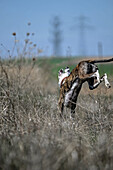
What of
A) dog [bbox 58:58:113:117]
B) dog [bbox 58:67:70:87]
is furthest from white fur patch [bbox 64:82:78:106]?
dog [bbox 58:67:70:87]

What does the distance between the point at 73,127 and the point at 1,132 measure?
0.96 m

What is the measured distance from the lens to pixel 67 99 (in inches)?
140

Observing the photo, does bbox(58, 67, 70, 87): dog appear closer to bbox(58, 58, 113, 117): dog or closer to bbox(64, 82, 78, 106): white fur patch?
bbox(58, 58, 113, 117): dog

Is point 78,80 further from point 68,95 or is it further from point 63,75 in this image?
point 63,75

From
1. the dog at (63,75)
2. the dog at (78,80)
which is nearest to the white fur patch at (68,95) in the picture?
the dog at (78,80)

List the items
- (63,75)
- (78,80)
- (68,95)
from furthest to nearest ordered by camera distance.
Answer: (63,75) < (68,95) < (78,80)

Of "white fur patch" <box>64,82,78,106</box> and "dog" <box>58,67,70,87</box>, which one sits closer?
"white fur patch" <box>64,82,78,106</box>

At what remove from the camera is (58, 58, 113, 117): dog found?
10.6 ft

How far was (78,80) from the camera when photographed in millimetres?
3369

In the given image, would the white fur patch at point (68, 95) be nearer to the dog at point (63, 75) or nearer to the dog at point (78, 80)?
the dog at point (78, 80)

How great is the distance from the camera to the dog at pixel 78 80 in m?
3.23

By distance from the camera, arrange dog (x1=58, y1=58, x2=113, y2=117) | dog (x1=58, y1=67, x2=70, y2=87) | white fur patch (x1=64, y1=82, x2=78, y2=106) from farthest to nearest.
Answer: dog (x1=58, y1=67, x2=70, y2=87)
white fur patch (x1=64, y1=82, x2=78, y2=106)
dog (x1=58, y1=58, x2=113, y2=117)

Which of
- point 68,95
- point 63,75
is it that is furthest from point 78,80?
point 63,75

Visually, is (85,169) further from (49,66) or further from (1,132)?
(49,66)
